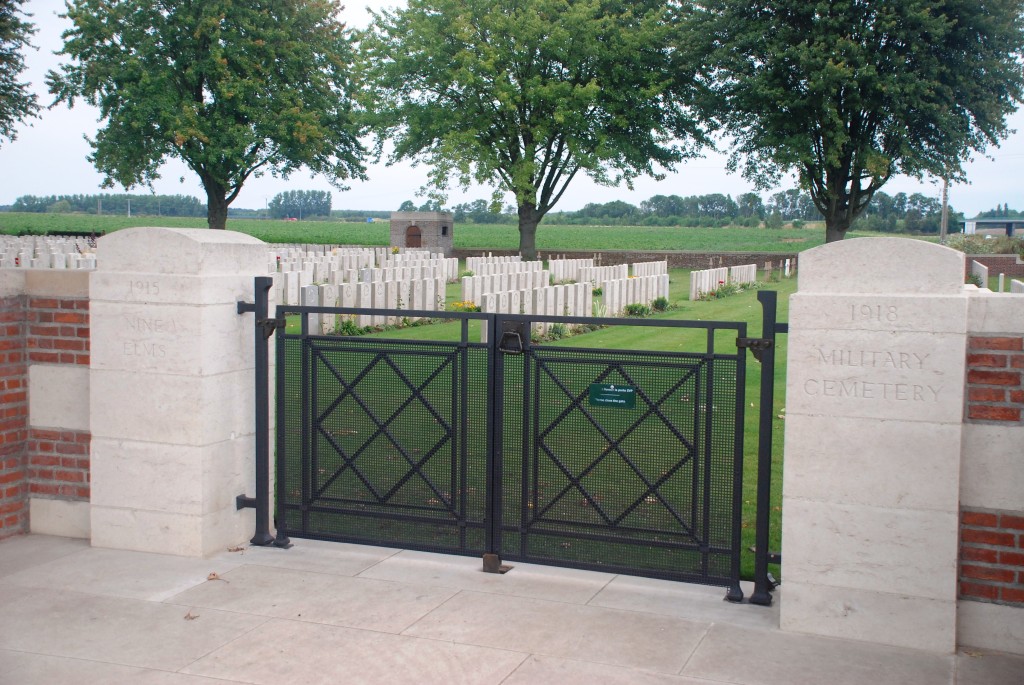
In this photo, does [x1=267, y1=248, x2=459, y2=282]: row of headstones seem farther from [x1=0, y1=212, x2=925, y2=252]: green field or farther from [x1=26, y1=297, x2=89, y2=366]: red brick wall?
[x1=0, y1=212, x2=925, y2=252]: green field

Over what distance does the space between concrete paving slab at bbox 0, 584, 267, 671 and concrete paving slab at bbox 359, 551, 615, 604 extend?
35.7 inches

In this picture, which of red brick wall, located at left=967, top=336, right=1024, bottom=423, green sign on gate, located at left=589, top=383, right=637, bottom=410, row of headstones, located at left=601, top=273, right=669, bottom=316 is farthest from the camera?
row of headstones, located at left=601, top=273, right=669, bottom=316

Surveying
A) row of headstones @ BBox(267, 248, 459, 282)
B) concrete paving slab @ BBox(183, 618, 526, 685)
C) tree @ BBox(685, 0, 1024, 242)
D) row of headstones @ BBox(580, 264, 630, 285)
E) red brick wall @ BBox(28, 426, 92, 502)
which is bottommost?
concrete paving slab @ BBox(183, 618, 526, 685)

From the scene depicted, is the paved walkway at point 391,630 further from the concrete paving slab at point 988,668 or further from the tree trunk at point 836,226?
the tree trunk at point 836,226

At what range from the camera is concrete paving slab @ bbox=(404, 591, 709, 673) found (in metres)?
4.11

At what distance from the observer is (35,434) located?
5.81 meters

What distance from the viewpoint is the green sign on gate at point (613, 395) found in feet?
16.1

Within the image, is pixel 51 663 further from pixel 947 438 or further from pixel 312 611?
pixel 947 438

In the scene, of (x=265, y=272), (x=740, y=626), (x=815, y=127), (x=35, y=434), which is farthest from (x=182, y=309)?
(x=815, y=127)

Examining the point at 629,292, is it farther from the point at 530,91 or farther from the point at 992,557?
the point at 530,91

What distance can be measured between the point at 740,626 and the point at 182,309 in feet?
10.8

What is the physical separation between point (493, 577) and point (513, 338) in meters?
1.26

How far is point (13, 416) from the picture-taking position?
18.8 ft

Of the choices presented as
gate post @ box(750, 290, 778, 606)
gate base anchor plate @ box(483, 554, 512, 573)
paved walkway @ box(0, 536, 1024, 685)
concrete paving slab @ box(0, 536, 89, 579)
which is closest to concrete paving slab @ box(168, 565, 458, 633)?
paved walkway @ box(0, 536, 1024, 685)
